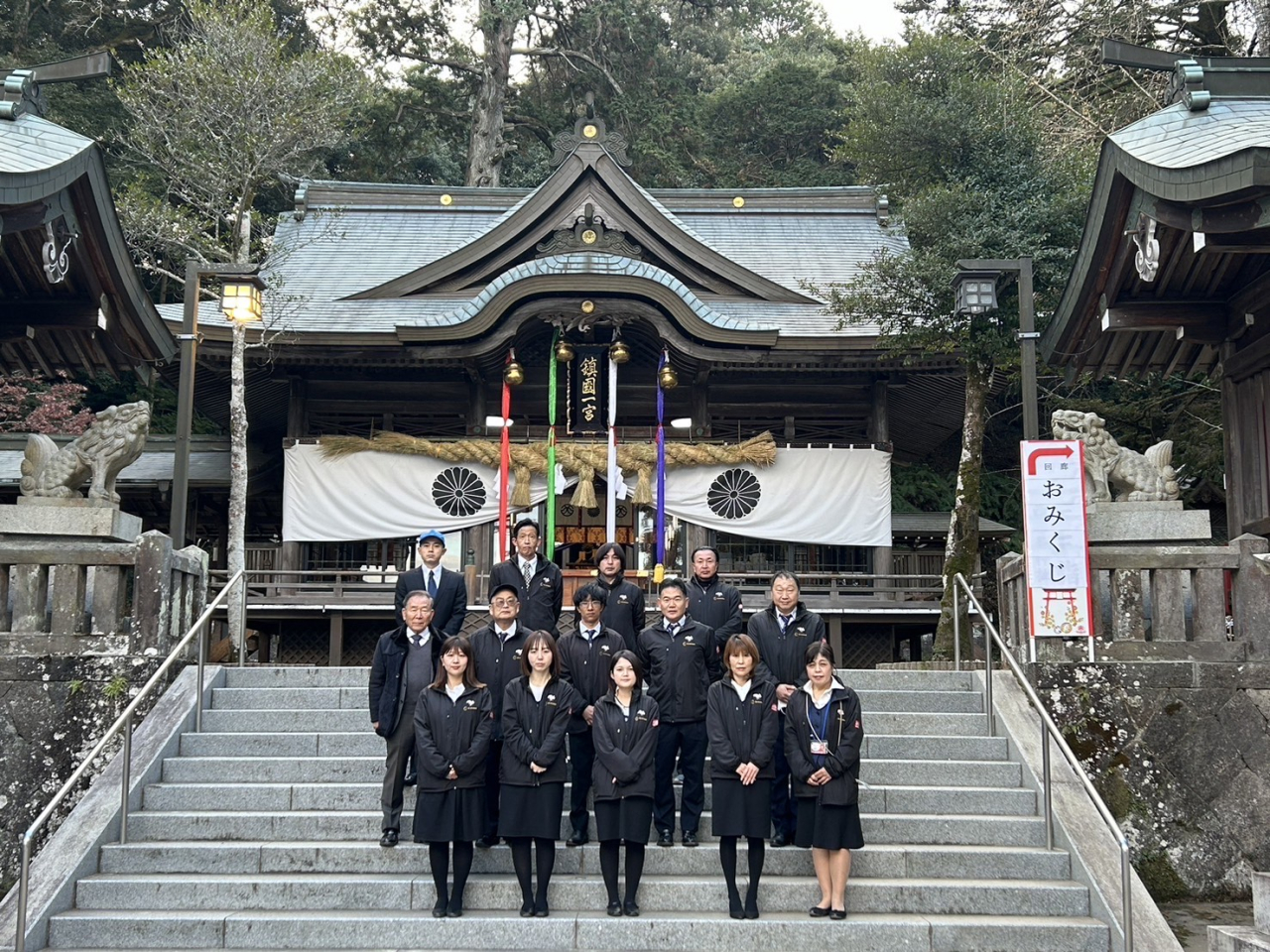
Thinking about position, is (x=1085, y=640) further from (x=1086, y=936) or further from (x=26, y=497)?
(x=26, y=497)

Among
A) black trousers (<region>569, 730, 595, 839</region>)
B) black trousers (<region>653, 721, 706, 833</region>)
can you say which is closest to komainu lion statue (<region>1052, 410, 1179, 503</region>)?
black trousers (<region>653, 721, 706, 833</region>)

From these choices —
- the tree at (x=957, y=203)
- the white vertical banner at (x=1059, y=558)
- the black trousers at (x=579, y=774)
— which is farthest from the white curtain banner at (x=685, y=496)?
the black trousers at (x=579, y=774)

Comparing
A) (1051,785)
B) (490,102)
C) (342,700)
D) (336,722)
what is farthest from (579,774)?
(490,102)

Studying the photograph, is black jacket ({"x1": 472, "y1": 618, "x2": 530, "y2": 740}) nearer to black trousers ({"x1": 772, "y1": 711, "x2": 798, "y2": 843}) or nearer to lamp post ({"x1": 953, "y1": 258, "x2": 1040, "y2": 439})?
black trousers ({"x1": 772, "y1": 711, "x2": 798, "y2": 843})

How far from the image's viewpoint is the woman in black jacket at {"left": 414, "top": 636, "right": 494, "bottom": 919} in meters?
5.90

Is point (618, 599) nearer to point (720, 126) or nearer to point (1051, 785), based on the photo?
point (1051, 785)

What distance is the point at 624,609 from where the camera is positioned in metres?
7.23

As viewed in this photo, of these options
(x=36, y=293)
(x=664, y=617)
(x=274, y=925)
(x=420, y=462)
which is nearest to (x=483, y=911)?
(x=274, y=925)

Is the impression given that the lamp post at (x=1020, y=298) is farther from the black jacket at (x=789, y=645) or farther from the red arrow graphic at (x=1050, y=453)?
the black jacket at (x=789, y=645)

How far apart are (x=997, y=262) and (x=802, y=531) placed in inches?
225

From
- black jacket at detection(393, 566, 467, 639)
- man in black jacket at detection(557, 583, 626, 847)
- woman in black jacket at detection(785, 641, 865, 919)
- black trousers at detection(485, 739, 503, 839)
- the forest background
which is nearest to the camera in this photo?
woman in black jacket at detection(785, 641, 865, 919)

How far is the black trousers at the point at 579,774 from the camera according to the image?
21.2 ft

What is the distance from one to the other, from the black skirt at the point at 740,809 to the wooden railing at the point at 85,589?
13.4 feet

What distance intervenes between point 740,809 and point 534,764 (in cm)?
101
